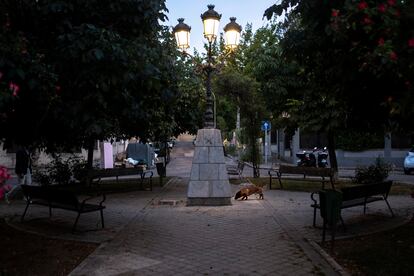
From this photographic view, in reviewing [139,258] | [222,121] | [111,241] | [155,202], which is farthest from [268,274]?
[222,121]

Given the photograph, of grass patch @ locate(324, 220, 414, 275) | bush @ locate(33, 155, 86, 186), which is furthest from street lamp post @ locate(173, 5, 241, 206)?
bush @ locate(33, 155, 86, 186)

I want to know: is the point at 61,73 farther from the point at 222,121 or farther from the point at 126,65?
the point at 222,121

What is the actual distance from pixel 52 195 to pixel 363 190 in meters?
5.85

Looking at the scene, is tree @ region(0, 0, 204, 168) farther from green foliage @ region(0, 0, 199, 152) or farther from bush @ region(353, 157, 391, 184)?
bush @ region(353, 157, 391, 184)

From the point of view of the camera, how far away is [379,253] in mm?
7848

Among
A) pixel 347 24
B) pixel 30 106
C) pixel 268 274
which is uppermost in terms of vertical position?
pixel 347 24

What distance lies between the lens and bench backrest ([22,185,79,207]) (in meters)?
9.77

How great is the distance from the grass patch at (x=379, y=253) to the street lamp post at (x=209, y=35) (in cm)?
619

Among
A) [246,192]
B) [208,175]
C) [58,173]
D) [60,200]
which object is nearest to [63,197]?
[60,200]

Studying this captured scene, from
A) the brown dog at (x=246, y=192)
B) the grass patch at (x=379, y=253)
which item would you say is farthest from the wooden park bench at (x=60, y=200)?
the brown dog at (x=246, y=192)

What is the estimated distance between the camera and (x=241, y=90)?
73.9 ft

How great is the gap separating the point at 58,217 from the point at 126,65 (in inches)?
214

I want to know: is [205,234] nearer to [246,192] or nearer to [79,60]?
[79,60]

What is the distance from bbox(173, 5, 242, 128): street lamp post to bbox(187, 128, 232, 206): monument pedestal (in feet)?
1.92
